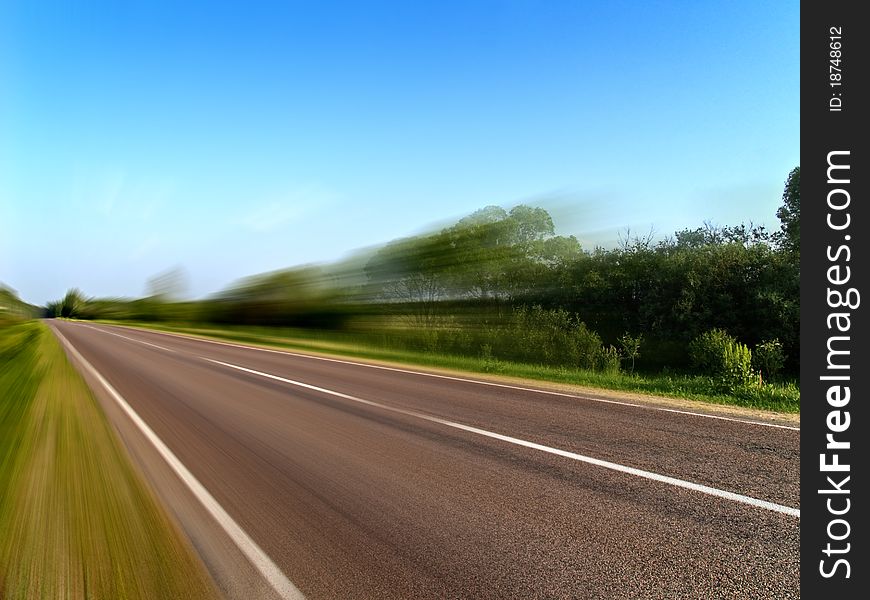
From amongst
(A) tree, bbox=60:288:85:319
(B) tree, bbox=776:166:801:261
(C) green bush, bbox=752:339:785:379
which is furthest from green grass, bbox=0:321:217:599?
(A) tree, bbox=60:288:85:319

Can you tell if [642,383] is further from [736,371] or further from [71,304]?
[71,304]

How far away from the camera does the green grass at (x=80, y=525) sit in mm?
2670

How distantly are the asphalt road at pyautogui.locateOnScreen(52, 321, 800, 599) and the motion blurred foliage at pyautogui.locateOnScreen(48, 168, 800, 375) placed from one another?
10703 mm

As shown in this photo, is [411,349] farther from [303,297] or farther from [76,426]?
[303,297]

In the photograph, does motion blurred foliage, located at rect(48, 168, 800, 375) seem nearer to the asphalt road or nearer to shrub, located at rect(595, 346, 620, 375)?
shrub, located at rect(595, 346, 620, 375)

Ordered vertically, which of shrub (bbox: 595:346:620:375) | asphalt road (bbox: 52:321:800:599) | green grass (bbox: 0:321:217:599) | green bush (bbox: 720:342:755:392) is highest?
green bush (bbox: 720:342:755:392)

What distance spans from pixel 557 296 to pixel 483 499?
29.6m

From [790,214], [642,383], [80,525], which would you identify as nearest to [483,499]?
[80,525]

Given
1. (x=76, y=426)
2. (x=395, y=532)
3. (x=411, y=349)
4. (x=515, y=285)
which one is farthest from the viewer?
(x=515, y=285)

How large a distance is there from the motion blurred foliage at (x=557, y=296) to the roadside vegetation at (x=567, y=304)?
0.08 meters

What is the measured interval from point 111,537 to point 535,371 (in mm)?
11198

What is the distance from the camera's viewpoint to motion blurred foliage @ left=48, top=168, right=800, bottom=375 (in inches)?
776

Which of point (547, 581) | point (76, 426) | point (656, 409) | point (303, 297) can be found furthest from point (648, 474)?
point (303, 297)

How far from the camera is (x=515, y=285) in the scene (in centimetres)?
2266
